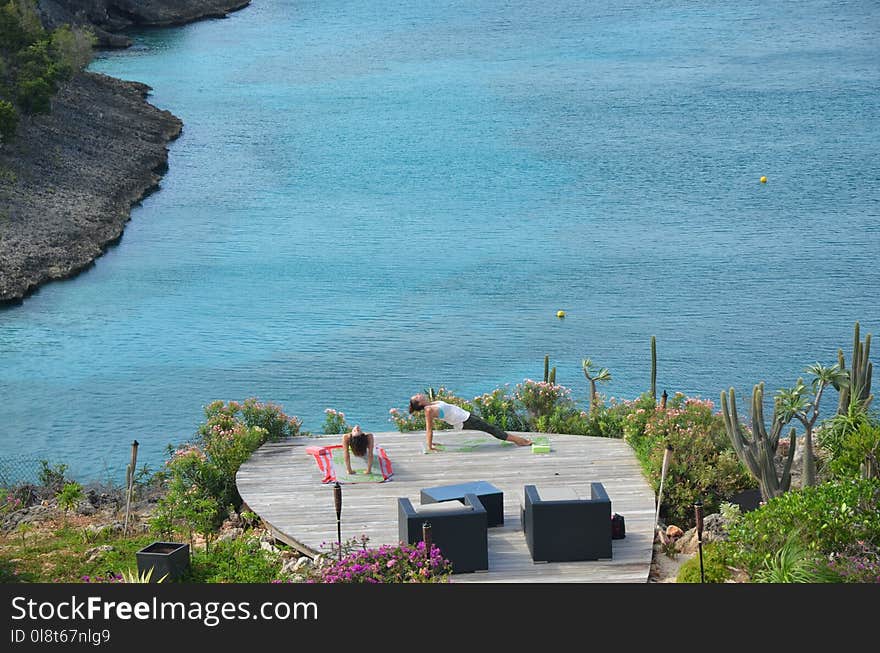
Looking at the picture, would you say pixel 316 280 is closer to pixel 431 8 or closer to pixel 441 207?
pixel 441 207

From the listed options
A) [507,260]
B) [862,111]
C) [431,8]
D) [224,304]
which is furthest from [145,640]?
[431,8]

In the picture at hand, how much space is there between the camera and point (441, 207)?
5591cm

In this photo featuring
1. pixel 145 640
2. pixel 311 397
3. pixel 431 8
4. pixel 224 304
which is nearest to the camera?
pixel 145 640

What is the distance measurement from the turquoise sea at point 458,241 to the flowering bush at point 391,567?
14796 millimetres

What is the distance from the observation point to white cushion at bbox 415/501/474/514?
1611 centimetres

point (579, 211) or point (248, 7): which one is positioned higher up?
point (248, 7)

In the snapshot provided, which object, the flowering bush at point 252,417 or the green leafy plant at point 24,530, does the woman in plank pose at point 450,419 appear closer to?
the flowering bush at point 252,417

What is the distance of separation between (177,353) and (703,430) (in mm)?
21881

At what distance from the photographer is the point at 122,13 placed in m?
106

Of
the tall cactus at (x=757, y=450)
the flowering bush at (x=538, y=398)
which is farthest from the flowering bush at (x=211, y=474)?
the tall cactus at (x=757, y=450)

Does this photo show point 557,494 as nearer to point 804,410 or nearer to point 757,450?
point 757,450

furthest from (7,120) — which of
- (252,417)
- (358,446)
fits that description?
(358,446)

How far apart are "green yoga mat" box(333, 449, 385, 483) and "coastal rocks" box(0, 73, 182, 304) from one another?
25290 mm

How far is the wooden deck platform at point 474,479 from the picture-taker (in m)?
16.1
